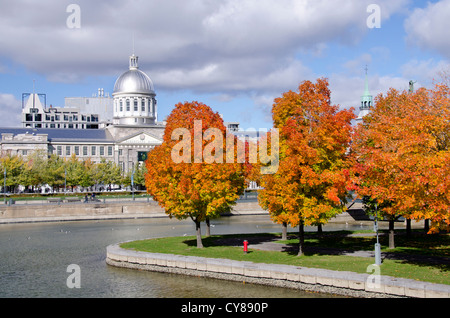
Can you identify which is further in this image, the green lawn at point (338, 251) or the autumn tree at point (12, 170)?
the autumn tree at point (12, 170)

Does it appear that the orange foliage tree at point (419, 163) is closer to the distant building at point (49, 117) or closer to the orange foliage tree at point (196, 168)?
the orange foliage tree at point (196, 168)

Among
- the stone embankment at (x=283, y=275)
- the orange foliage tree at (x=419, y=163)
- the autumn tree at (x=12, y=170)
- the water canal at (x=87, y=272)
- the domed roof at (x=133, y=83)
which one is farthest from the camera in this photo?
the domed roof at (x=133, y=83)

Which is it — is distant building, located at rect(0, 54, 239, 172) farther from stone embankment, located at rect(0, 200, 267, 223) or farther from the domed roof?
stone embankment, located at rect(0, 200, 267, 223)

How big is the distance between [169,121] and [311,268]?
14.7 meters

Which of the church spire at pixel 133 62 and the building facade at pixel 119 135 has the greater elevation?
the church spire at pixel 133 62

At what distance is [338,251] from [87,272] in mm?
14823

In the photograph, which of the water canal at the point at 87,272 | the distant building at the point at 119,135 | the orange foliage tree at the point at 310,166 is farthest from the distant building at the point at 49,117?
the orange foliage tree at the point at 310,166


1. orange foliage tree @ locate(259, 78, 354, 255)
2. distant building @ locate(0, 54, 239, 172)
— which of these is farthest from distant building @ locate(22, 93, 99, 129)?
orange foliage tree @ locate(259, 78, 354, 255)

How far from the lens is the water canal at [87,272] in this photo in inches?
1083

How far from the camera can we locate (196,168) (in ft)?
111

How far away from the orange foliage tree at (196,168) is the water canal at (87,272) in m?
5.23
